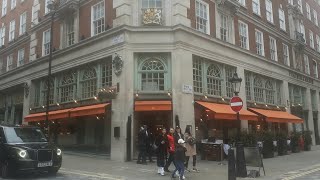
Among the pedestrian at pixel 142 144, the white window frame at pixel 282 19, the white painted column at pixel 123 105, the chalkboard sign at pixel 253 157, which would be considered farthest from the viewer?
the white window frame at pixel 282 19

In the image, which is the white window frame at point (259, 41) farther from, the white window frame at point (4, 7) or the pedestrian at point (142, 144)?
the white window frame at point (4, 7)

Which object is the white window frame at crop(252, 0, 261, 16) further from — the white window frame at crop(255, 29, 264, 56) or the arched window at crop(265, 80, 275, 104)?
the arched window at crop(265, 80, 275, 104)

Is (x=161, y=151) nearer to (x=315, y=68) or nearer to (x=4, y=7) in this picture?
(x=4, y=7)

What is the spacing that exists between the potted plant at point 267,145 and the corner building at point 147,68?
73.0 inches

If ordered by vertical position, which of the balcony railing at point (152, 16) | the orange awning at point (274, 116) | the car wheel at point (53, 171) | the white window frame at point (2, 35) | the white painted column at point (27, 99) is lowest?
the car wheel at point (53, 171)

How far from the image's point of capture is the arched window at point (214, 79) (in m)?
21.9

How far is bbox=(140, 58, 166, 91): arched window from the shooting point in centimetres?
1950

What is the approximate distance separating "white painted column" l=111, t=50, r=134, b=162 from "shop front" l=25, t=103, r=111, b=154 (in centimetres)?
76

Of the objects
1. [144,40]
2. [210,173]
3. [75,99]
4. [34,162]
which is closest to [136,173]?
[210,173]

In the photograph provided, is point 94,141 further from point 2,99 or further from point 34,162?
point 2,99

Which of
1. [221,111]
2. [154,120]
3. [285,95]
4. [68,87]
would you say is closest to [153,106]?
[154,120]

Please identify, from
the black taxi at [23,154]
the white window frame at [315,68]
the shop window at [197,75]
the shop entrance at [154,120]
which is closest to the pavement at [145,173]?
the black taxi at [23,154]

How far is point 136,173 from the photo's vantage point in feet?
45.1

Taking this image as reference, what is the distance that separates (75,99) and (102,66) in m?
3.33
